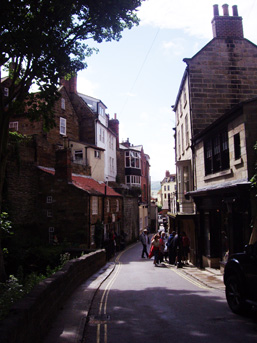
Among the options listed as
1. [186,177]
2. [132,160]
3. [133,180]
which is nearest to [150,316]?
[186,177]

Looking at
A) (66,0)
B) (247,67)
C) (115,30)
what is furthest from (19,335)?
(247,67)

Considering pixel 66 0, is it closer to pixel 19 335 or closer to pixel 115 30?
pixel 115 30

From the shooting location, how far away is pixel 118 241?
31.7m

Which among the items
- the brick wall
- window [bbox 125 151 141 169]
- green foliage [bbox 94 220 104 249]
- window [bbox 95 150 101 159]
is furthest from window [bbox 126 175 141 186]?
the brick wall

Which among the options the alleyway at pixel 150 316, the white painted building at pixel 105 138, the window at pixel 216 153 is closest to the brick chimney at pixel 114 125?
the white painted building at pixel 105 138

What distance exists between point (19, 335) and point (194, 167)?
15.7m

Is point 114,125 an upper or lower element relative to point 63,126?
upper

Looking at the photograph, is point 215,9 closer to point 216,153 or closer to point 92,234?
point 216,153

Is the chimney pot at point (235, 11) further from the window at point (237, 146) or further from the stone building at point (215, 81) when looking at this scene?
the window at point (237, 146)

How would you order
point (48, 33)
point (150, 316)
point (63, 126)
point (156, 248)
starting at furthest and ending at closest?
point (63, 126) < point (156, 248) < point (48, 33) < point (150, 316)

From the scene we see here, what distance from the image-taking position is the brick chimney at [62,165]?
24.0m

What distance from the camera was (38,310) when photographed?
5293 millimetres

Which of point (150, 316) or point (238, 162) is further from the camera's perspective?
point (238, 162)

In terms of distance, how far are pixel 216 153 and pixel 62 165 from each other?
13053 millimetres
